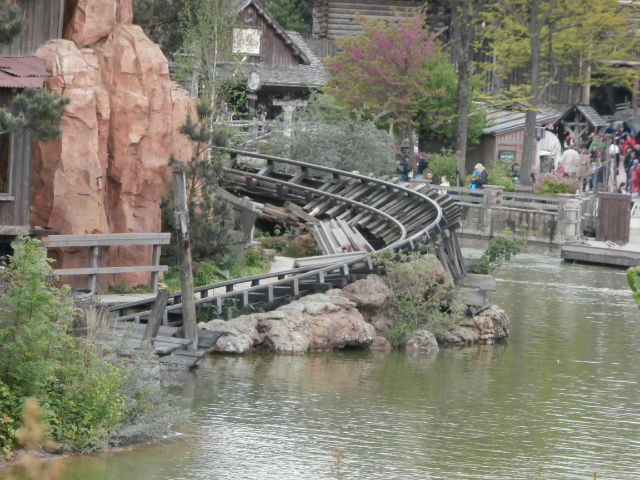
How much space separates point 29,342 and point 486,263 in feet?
49.9

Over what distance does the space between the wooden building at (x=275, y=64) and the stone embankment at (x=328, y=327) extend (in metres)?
29.5

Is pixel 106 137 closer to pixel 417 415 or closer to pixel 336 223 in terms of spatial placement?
pixel 336 223

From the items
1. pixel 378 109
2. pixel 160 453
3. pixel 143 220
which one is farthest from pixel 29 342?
pixel 378 109

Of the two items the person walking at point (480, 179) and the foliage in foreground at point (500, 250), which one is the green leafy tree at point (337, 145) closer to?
the person walking at point (480, 179)

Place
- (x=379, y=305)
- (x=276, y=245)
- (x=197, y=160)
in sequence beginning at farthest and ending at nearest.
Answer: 1. (x=276, y=245)
2. (x=197, y=160)
3. (x=379, y=305)

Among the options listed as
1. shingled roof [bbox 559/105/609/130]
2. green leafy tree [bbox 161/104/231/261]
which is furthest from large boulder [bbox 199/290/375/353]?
shingled roof [bbox 559/105/609/130]

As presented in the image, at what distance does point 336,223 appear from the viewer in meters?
26.7

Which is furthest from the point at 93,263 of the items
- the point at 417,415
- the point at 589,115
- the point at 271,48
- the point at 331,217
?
the point at 589,115

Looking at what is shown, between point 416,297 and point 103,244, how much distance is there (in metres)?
5.94

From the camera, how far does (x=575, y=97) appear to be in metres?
59.5

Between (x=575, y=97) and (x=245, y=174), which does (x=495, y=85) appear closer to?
(x=575, y=97)

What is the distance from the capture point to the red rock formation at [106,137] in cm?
1995

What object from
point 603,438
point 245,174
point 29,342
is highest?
point 245,174

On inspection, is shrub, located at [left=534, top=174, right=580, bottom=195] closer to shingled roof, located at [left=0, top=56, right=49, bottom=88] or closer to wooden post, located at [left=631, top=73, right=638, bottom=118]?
wooden post, located at [left=631, top=73, right=638, bottom=118]
